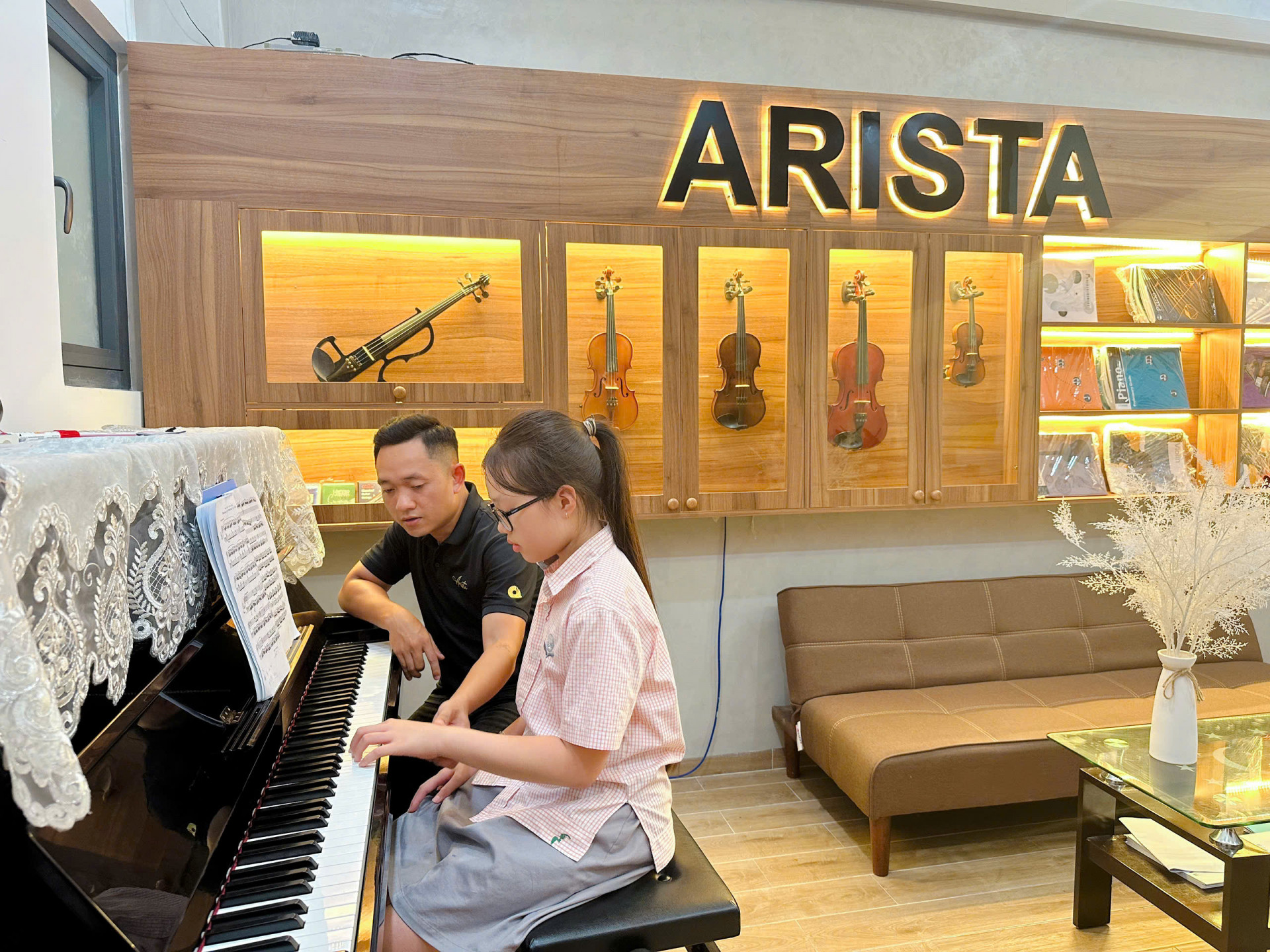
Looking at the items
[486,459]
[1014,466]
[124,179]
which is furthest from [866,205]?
[124,179]

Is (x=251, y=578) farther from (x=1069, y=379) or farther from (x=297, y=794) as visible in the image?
(x=1069, y=379)

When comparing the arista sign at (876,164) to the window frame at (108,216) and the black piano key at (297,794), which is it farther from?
the black piano key at (297,794)

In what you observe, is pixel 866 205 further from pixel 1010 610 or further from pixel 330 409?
pixel 330 409

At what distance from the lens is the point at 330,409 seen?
2918 mm

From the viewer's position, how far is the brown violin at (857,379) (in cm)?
341

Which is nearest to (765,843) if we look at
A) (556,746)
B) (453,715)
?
(453,715)

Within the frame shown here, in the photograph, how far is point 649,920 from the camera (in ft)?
4.82

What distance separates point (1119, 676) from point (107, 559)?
3698 mm

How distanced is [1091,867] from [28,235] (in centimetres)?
319

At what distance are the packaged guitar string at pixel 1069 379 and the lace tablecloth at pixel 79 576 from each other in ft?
10.7

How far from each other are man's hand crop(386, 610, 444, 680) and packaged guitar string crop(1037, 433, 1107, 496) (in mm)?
2624

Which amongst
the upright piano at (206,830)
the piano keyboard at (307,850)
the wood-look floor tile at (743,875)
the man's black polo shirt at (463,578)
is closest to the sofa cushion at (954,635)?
the wood-look floor tile at (743,875)

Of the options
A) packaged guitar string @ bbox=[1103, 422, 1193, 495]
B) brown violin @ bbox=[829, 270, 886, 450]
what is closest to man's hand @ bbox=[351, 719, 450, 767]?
brown violin @ bbox=[829, 270, 886, 450]

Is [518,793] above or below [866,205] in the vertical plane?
below
